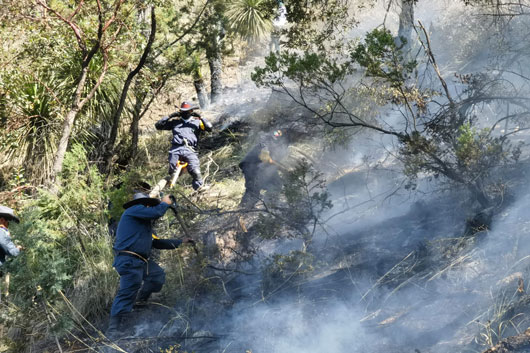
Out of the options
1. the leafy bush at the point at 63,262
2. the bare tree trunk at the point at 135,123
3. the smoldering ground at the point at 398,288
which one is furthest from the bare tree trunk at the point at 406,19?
the bare tree trunk at the point at 135,123

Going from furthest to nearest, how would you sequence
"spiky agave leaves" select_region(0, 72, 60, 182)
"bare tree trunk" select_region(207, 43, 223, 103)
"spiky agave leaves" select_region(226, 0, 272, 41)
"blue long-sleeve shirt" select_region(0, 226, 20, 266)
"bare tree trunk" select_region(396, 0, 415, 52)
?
1. "bare tree trunk" select_region(207, 43, 223, 103)
2. "spiky agave leaves" select_region(226, 0, 272, 41)
3. "spiky agave leaves" select_region(0, 72, 60, 182)
4. "bare tree trunk" select_region(396, 0, 415, 52)
5. "blue long-sleeve shirt" select_region(0, 226, 20, 266)

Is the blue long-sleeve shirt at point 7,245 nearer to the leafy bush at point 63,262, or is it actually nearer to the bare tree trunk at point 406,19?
the leafy bush at point 63,262

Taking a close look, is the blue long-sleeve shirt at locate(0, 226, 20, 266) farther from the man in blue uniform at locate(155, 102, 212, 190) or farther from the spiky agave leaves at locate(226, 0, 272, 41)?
the spiky agave leaves at locate(226, 0, 272, 41)

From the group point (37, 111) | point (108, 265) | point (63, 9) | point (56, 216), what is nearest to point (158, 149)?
point (37, 111)

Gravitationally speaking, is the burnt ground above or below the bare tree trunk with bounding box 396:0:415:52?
below

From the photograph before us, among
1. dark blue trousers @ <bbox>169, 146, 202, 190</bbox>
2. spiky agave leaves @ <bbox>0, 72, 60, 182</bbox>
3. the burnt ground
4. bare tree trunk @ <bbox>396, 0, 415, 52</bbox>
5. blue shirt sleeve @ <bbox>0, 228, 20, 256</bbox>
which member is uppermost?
bare tree trunk @ <bbox>396, 0, 415, 52</bbox>

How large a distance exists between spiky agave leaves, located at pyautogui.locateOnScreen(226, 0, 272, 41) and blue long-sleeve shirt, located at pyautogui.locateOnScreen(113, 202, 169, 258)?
7.16 meters

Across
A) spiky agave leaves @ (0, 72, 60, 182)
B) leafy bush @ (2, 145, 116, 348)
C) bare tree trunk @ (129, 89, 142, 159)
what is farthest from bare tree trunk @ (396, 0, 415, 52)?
spiky agave leaves @ (0, 72, 60, 182)

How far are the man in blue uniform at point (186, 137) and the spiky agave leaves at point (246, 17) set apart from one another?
3.91m

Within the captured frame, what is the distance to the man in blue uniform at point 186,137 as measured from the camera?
861cm

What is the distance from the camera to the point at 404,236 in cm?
643

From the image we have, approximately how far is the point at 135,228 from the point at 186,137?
3.20 metres

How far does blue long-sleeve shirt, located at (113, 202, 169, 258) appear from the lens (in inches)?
221

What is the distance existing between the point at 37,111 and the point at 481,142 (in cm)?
748
